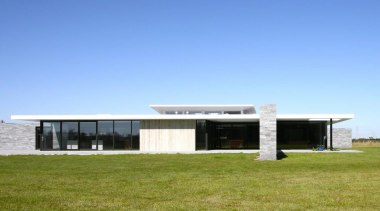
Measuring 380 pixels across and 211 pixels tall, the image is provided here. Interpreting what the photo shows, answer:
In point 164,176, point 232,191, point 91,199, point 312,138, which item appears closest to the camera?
point 91,199

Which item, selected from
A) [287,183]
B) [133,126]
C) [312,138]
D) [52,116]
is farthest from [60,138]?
[287,183]

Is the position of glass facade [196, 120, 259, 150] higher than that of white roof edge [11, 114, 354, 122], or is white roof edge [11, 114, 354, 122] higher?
white roof edge [11, 114, 354, 122]

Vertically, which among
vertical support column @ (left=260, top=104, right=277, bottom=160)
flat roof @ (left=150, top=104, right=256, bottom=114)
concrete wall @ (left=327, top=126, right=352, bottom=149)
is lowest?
concrete wall @ (left=327, top=126, right=352, bottom=149)

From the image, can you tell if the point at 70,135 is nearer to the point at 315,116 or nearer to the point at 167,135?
the point at 167,135

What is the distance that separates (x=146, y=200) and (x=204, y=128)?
22970 mm

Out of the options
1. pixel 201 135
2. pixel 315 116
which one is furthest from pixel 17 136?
pixel 315 116

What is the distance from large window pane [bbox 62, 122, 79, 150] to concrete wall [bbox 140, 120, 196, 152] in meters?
4.52

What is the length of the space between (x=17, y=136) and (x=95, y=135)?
964 centimetres

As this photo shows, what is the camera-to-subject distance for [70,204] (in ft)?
30.3

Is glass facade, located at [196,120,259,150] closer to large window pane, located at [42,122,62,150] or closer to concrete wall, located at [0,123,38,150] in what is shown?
large window pane, located at [42,122,62,150]

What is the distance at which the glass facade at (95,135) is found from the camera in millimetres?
32688

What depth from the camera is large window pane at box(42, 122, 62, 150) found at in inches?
1299

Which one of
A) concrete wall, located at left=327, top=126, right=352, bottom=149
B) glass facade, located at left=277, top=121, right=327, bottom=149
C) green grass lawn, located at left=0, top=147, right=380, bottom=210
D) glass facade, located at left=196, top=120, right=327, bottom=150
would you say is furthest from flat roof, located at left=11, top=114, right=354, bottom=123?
green grass lawn, located at left=0, top=147, right=380, bottom=210

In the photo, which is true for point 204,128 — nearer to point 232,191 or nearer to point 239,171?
point 239,171
